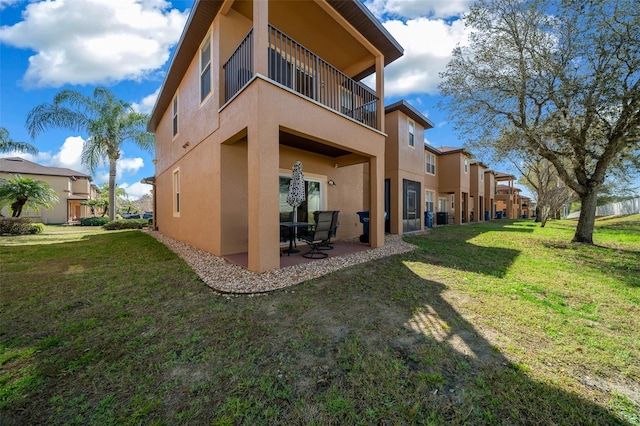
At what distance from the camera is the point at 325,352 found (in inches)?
103

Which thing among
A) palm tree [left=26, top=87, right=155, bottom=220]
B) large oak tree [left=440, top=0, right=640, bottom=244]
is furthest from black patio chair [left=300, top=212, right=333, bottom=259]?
palm tree [left=26, top=87, right=155, bottom=220]

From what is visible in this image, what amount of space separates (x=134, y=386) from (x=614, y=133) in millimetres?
13829

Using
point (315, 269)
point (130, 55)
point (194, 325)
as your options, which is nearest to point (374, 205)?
point (315, 269)

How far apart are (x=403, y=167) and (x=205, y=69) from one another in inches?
388

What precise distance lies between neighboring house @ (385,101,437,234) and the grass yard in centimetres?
799

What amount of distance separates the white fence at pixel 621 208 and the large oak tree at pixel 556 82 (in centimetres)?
2269

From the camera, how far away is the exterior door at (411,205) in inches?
530

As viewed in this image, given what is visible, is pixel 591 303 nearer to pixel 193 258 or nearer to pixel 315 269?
pixel 315 269

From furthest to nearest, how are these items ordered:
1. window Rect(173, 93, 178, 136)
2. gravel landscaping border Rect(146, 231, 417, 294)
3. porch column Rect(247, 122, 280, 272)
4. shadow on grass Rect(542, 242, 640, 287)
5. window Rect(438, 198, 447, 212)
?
window Rect(438, 198, 447, 212) < window Rect(173, 93, 178, 136) < shadow on grass Rect(542, 242, 640, 287) < porch column Rect(247, 122, 280, 272) < gravel landscaping border Rect(146, 231, 417, 294)

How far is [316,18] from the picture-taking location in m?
7.29

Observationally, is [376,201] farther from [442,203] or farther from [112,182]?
[112,182]

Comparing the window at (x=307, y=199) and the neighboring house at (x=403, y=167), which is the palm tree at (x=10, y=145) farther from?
the neighboring house at (x=403, y=167)

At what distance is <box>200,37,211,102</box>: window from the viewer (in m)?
7.70

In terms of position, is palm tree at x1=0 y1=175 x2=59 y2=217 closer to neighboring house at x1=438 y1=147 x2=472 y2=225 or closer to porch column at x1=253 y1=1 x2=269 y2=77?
porch column at x1=253 y1=1 x2=269 y2=77
